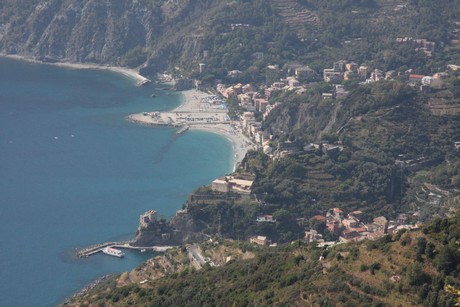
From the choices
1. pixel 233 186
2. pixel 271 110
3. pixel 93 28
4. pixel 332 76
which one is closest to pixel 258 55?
pixel 332 76

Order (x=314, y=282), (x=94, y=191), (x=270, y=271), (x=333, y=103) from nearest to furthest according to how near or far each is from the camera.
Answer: (x=314, y=282), (x=270, y=271), (x=94, y=191), (x=333, y=103)

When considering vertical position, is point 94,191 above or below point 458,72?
below

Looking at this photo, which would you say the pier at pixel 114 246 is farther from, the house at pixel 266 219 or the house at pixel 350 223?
the house at pixel 350 223

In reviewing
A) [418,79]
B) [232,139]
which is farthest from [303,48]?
[232,139]

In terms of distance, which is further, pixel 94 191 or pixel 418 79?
pixel 418 79

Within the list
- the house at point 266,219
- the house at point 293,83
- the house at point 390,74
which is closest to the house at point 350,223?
the house at point 266,219

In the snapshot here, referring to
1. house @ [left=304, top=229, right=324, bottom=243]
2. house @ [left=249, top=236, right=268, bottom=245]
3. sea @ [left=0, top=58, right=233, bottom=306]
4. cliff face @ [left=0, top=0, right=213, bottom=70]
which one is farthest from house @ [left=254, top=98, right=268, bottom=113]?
house @ [left=249, top=236, right=268, bottom=245]

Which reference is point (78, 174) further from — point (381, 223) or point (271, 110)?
point (381, 223)

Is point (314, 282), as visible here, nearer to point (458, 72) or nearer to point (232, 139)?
point (232, 139)

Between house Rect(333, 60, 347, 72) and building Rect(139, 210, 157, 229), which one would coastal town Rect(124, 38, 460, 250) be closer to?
house Rect(333, 60, 347, 72)
